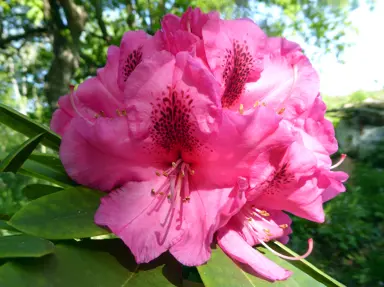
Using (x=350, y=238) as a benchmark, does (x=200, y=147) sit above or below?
above

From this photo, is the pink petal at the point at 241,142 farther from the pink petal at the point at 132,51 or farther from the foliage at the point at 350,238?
the foliage at the point at 350,238

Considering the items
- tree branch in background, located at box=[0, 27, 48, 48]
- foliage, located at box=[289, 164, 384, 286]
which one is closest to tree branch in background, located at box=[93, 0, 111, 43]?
tree branch in background, located at box=[0, 27, 48, 48]

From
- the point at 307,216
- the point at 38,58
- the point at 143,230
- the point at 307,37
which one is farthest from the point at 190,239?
the point at 38,58

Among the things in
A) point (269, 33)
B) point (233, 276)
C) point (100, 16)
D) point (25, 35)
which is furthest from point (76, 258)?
point (25, 35)

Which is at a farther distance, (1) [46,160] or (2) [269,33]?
(2) [269,33]

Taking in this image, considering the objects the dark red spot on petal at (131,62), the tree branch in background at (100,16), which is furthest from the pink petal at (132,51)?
the tree branch in background at (100,16)

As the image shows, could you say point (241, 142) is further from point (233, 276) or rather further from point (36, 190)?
point (36, 190)

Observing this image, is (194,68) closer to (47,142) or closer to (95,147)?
(95,147)
